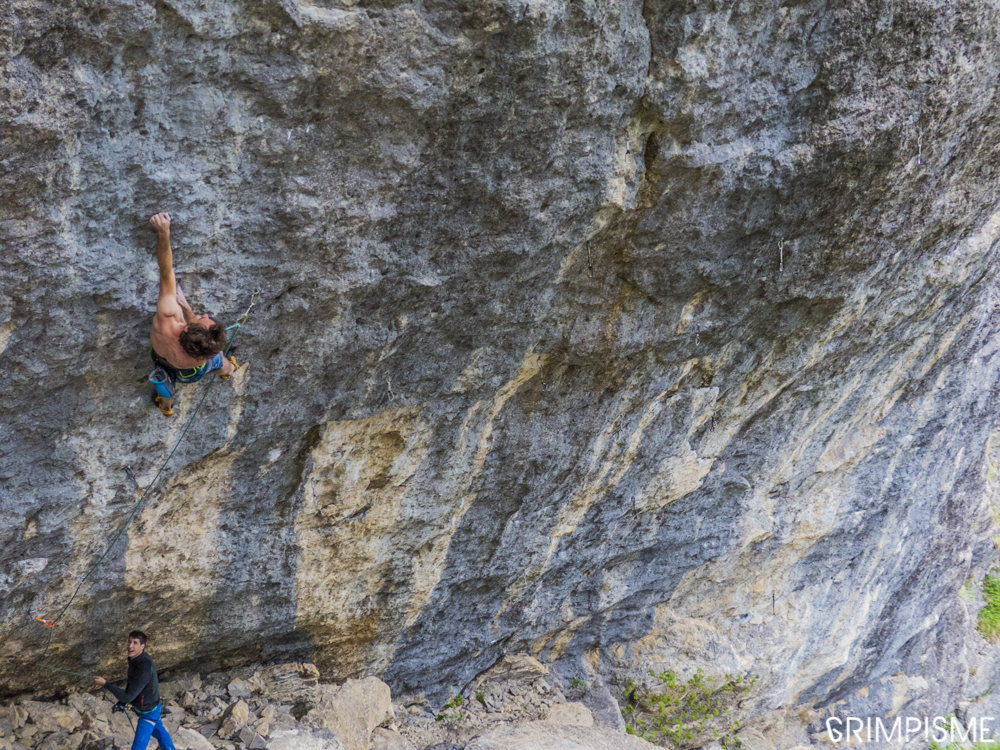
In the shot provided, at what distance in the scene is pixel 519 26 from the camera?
3967mm

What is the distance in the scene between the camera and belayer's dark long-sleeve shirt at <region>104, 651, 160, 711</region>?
16.1ft

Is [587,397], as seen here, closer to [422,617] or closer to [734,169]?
[734,169]

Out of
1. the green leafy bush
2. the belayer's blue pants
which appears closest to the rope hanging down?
the belayer's blue pants

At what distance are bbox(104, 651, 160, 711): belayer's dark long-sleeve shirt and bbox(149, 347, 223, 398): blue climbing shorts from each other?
1933mm

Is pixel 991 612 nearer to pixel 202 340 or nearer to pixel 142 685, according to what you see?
pixel 142 685

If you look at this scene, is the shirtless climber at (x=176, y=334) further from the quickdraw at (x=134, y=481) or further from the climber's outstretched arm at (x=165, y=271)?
the quickdraw at (x=134, y=481)

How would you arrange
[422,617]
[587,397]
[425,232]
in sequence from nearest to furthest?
[425,232] → [587,397] → [422,617]

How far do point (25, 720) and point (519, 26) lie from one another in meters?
5.37

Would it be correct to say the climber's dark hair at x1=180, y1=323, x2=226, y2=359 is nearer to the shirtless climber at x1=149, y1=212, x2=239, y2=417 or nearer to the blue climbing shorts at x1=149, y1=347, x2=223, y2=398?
the shirtless climber at x1=149, y1=212, x2=239, y2=417

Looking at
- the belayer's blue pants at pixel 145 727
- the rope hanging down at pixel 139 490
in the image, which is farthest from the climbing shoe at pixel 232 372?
the belayer's blue pants at pixel 145 727

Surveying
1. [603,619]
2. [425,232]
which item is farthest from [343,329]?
[603,619]

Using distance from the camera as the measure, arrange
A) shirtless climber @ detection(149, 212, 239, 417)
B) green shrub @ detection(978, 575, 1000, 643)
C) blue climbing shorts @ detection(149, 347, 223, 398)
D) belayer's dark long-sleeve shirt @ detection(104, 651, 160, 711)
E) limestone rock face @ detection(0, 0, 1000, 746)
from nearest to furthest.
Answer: limestone rock face @ detection(0, 0, 1000, 746)
shirtless climber @ detection(149, 212, 239, 417)
blue climbing shorts @ detection(149, 347, 223, 398)
belayer's dark long-sleeve shirt @ detection(104, 651, 160, 711)
green shrub @ detection(978, 575, 1000, 643)

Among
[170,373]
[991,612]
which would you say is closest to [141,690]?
[170,373]

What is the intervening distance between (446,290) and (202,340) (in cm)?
150
